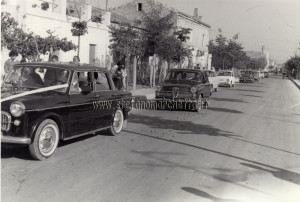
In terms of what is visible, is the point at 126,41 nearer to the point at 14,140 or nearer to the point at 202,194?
the point at 14,140

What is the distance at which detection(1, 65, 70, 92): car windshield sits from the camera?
6.59 meters

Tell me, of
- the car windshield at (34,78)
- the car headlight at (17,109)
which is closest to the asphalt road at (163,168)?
the car headlight at (17,109)

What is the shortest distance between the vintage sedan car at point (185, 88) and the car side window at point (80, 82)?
664 centimetres

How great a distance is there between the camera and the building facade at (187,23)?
39.3 metres

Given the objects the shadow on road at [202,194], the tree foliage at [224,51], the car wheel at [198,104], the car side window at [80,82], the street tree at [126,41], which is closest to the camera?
the shadow on road at [202,194]

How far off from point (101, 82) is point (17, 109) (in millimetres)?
2568

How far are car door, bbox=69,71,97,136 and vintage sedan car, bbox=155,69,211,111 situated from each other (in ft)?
21.7

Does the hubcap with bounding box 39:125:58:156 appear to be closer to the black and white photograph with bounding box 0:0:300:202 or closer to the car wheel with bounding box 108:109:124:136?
the black and white photograph with bounding box 0:0:300:202

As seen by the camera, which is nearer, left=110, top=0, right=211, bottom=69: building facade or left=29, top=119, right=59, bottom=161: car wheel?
left=29, top=119, right=59, bottom=161: car wheel

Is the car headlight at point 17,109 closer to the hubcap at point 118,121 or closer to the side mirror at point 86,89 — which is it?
the side mirror at point 86,89

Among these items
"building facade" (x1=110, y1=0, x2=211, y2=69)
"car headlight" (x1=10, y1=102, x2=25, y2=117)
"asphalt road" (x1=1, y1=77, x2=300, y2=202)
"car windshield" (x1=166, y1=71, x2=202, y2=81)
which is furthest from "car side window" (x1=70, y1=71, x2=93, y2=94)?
"building facade" (x1=110, y1=0, x2=211, y2=69)

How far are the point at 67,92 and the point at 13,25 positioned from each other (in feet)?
27.5

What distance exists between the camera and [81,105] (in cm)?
686

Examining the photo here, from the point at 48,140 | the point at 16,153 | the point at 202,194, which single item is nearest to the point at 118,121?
the point at 48,140
